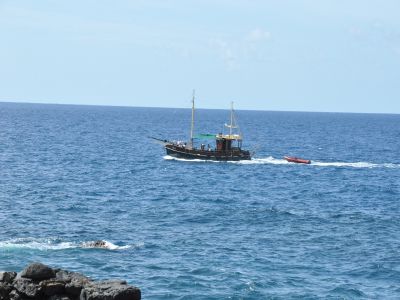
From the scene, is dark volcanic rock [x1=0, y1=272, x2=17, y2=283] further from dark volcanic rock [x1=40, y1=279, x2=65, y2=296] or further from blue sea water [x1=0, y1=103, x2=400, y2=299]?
blue sea water [x1=0, y1=103, x2=400, y2=299]

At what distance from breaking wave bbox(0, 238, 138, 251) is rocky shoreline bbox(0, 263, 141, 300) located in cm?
1851

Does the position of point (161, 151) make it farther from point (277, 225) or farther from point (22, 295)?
point (22, 295)

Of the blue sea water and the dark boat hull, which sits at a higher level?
the dark boat hull

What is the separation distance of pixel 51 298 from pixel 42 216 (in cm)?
3309

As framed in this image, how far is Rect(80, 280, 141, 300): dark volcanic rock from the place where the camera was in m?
28.8

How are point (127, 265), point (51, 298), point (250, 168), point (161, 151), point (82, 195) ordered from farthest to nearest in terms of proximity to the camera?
point (161, 151) → point (250, 168) → point (82, 195) → point (127, 265) → point (51, 298)

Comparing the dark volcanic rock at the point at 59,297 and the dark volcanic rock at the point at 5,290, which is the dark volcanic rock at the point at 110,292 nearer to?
the dark volcanic rock at the point at 59,297

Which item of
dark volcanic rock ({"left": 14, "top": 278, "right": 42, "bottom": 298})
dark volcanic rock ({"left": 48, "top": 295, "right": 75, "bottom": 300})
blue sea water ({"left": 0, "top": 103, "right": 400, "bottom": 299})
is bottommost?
blue sea water ({"left": 0, "top": 103, "right": 400, "bottom": 299})

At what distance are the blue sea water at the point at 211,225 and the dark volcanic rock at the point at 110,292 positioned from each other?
35.6 feet

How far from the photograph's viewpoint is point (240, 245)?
53.2 meters

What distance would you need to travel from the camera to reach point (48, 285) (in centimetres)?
3034

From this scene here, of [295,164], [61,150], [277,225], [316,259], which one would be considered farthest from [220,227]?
[61,150]

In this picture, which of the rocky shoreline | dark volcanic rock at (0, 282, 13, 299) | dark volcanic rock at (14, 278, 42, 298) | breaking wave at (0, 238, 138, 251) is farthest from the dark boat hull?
dark volcanic rock at (14, 278, 42, 298)

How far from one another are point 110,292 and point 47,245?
23.0 meters
